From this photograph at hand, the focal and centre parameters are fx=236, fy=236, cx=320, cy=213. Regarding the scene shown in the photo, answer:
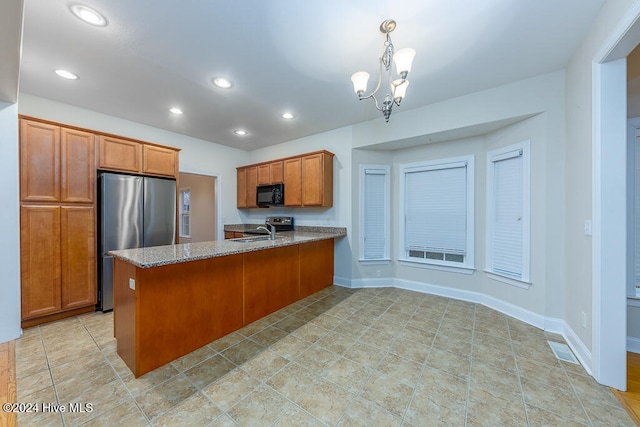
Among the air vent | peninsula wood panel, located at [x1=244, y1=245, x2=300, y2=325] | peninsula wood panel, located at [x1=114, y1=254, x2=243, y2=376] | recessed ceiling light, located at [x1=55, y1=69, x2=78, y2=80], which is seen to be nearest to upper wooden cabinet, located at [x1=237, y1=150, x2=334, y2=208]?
peninsula wood panel, located at [x1=244, y1=245, x2=300, y2=325]

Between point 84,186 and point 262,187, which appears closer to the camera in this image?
point 84,186

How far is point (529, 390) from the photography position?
5.53 feet

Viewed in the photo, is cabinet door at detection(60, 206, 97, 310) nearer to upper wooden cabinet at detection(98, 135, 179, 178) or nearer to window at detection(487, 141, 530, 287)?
upper wooden cabinet at detection(98, 135, 179, 178)

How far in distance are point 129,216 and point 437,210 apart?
4.39 meters

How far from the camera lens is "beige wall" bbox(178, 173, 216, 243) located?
6.03m

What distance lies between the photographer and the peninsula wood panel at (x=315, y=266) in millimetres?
3391

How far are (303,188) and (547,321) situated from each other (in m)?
3.58

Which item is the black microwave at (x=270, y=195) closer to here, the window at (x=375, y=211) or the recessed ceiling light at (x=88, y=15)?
the window at (x=375, y=211)

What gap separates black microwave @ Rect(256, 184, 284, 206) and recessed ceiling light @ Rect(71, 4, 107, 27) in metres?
2.97

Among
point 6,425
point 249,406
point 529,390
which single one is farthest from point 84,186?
point 529,390

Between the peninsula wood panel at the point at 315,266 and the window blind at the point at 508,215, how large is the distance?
236 cm

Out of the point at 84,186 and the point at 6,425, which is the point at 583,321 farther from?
the point at 84,186

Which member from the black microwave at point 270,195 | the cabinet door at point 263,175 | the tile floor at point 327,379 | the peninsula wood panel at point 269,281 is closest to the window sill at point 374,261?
the peninsula wood panel at point 269,281

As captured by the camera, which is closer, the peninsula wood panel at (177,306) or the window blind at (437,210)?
the peninsula wood panel at (177,306)
